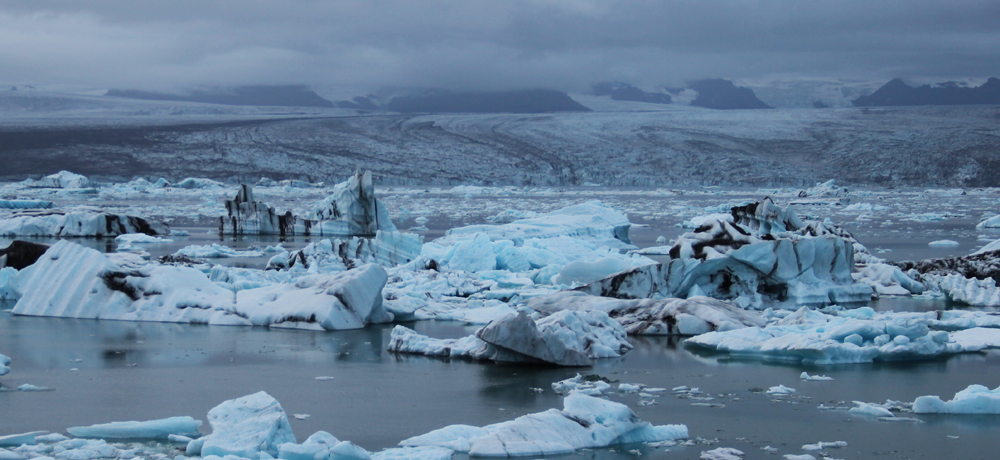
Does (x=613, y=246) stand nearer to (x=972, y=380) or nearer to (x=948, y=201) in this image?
(x=972, y=380)

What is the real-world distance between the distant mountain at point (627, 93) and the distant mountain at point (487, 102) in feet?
35.1

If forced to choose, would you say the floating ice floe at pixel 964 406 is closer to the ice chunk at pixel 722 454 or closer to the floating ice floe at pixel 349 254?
the ice chunk at pixel 722 454

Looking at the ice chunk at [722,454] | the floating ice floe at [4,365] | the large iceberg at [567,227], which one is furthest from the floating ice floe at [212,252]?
the ice chunk at [722,454]

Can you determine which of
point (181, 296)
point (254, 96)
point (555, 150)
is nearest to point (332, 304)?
point (181, 296)

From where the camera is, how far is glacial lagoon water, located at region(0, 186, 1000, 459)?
3.73 meters

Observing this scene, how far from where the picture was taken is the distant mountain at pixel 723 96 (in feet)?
271

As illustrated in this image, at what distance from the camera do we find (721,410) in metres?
4.15

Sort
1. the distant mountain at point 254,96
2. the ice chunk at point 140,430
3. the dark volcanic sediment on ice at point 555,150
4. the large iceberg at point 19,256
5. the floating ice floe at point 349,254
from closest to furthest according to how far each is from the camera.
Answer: the ice chunk at point 140,430
the large iceberg at point 19,256
the floating ice floe at point 349,254
the dark volcanic sediment on ice at point 555,150
the distant mountain at point 254,96

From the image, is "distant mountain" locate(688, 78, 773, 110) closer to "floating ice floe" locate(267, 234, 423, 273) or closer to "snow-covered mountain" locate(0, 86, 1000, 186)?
"snow-covered mountain" locate(0, 86, 1000, 186)

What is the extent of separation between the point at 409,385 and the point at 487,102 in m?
74.5

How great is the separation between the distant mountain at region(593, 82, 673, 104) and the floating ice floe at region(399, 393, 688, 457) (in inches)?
3277

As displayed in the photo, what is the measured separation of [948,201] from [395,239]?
21.1m

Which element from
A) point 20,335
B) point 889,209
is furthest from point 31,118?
point 20,335

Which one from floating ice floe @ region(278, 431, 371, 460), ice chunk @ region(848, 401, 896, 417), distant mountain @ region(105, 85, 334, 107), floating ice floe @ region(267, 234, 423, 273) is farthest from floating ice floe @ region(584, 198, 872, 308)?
distant mountain @ region(105, 85, 334, 107)
